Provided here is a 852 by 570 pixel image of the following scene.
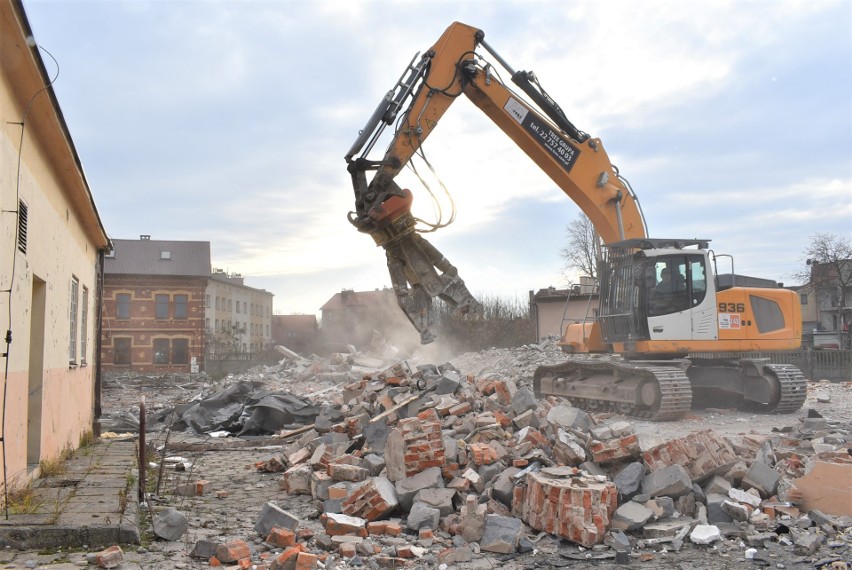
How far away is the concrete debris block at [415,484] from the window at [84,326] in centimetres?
702

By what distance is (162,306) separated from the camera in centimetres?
4594

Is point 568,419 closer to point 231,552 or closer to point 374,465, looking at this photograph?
point 374,465

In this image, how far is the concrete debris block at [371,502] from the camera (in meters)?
7.23

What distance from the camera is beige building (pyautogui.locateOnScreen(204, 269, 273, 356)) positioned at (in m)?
51.4

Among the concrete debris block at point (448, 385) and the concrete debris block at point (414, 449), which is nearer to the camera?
the concrete debris block at point (414, 449)

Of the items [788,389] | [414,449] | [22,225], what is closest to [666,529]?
[414,449]

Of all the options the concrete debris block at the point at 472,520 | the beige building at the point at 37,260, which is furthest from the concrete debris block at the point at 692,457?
the beige building at the point at 37,260

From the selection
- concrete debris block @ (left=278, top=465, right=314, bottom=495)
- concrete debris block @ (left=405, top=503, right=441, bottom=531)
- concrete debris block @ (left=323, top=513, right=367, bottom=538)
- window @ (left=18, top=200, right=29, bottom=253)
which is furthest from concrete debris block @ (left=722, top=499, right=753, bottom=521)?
window @ (left=18, top=200, right=29, bottom=253)

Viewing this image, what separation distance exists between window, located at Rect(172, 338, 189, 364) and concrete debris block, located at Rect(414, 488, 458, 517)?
41.2m

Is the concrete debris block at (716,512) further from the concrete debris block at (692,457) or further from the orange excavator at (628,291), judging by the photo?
the orange excavator at (628,291)

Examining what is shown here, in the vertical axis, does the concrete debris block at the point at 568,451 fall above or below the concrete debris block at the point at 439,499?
above

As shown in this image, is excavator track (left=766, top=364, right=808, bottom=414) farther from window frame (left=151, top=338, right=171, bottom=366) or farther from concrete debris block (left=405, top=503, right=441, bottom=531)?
window frame (left=151, top=338, right=171, bottom=366)

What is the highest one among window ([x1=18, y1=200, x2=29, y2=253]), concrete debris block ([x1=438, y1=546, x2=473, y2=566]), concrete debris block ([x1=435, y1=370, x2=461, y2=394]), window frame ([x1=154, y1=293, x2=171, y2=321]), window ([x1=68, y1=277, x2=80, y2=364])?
window frame ([x1=154, y1=293, x2=171, y2=321])

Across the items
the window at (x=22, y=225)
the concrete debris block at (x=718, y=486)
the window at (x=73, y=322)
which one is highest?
the window at (x=22, y=225)
